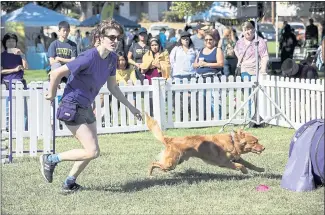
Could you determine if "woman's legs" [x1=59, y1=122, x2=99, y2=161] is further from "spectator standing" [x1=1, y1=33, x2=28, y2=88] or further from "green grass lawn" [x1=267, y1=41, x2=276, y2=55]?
"green grass lawn" [x1=267, y1=41, x2=276, y2=55]

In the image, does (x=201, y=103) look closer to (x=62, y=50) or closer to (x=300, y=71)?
(x=62, y=50)

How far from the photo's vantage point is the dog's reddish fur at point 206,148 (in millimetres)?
7273

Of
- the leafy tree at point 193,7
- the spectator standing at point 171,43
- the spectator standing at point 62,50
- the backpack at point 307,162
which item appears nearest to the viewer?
the backpack at point 307,162

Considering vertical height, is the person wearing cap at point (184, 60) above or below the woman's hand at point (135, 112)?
above

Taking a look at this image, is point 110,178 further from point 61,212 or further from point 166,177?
Answer: point 61,212

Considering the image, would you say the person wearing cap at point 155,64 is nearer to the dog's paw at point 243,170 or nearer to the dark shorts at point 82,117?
the dog's paw at point 243,170

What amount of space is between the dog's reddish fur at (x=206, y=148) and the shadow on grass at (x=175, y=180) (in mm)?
149

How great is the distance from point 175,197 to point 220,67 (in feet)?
19.0

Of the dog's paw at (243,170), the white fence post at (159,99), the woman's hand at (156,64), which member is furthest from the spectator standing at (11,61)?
the dog's paw at (243,170)

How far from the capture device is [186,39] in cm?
1267

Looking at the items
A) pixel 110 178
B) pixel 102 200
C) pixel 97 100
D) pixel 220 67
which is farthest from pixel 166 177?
pixel 220 67

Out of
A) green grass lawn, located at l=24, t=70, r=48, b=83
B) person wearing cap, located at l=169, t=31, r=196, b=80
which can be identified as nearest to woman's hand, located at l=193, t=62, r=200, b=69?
person wearing cap, located at l=169, t=31, r=196, b=80

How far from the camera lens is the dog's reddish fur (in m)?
7.27

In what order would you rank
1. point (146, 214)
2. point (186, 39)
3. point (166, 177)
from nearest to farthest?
point (146, 214) < point (166, 177) < point (186, 39)
